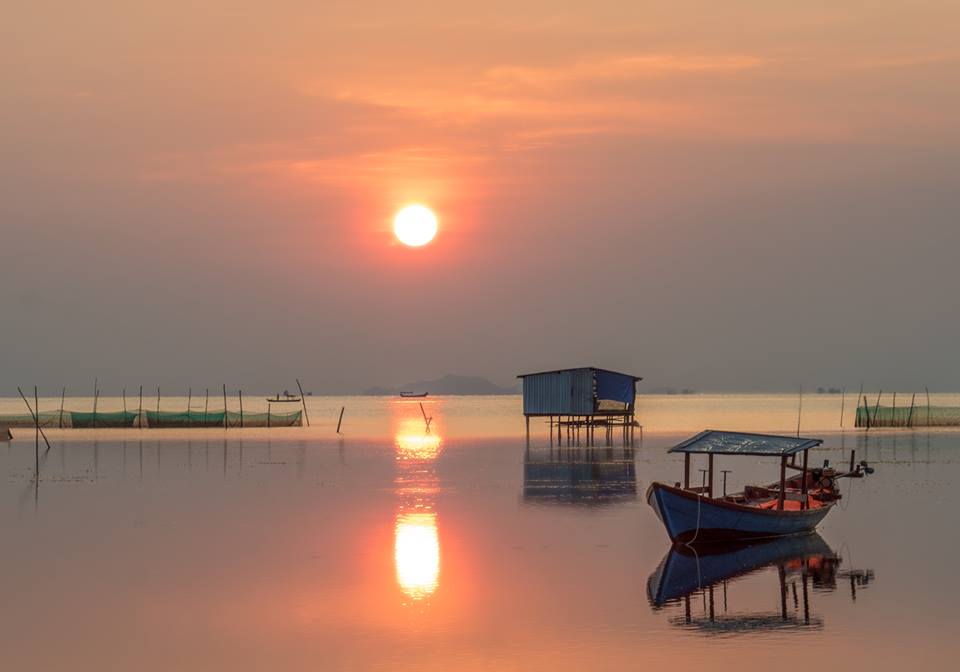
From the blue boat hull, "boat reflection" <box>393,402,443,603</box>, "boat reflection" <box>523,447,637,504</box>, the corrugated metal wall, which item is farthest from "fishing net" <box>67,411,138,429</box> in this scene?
Result: the blue boat hull

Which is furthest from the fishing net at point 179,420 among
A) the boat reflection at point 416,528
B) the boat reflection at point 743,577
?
the boat reflection at point 743,577

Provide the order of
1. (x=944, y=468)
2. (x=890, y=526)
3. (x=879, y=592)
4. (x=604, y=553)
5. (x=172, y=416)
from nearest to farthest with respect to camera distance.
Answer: (x=879, y=592)
(x=604, y=553)
(x=890, y=526)
(x=944, y=468)
(x=172, y=416)

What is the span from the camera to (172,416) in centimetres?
9169

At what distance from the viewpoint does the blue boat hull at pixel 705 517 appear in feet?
90.8

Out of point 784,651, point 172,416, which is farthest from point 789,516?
point 172,416

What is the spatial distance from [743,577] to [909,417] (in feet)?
248

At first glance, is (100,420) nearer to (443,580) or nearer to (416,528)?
(416,528)

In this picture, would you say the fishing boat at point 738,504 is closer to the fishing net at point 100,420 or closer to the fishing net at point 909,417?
the fishing net at point 909,417

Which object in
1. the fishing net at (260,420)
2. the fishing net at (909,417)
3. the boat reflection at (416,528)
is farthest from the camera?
the fishing net at (909,417)

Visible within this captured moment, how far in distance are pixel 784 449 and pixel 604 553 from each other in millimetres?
5266

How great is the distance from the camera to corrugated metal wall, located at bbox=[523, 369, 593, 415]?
73500 millimetres

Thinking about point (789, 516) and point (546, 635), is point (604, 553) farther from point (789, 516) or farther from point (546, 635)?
point (546, 635)

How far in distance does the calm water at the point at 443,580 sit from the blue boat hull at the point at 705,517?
61 centimetres

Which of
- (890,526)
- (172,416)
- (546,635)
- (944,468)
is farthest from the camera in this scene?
(172,416)
